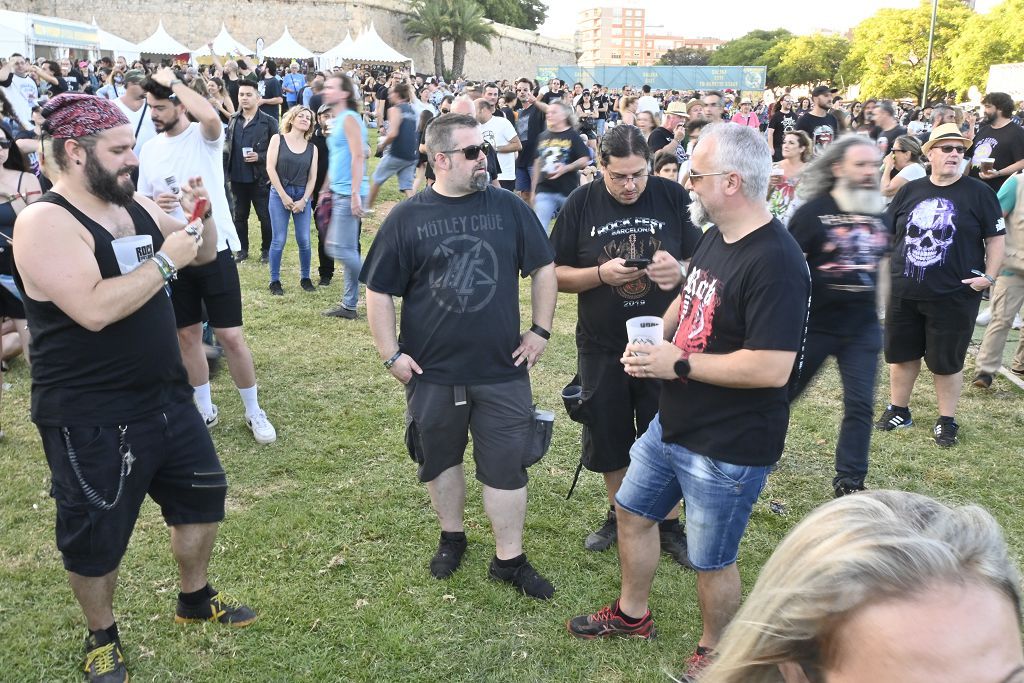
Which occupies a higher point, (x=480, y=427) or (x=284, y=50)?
(x=284, y=50)

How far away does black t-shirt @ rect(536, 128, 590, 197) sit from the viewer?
9.33 metres

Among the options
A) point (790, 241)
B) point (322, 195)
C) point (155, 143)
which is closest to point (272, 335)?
point (322, 195)

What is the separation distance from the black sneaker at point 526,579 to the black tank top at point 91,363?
1.71m

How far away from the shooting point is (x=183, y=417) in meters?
3.01

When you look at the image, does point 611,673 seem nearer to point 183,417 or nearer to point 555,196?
point 183,417

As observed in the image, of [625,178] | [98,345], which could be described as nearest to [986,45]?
[625,178]

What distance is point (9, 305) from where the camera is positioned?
5094 mm

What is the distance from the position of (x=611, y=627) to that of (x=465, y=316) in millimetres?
1450

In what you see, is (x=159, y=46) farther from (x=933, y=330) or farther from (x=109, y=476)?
(x=109, y=476)

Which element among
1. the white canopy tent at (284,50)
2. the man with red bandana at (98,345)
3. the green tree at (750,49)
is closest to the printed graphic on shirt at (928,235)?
the man with red bandana at (98,345)

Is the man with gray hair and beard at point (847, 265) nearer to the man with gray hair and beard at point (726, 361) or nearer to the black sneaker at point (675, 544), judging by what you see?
the black sneaker at point (675, 544)

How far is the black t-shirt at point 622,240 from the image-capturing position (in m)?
3.68

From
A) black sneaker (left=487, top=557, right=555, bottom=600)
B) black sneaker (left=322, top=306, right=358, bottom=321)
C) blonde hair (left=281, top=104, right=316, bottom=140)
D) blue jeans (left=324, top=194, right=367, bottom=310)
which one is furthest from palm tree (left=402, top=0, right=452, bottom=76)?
black sneaker (left=487, top=557, right=555, bottom=600)

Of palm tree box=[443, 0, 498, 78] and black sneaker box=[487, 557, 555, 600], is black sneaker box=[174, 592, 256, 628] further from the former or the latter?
palm tree box=[443, 0, 498, 78]
